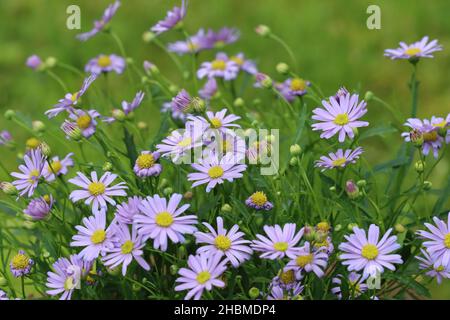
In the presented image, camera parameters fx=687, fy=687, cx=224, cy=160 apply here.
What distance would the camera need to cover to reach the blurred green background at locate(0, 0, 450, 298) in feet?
7.21

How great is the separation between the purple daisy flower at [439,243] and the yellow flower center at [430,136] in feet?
0.48

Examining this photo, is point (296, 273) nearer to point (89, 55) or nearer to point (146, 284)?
point (146, 284)

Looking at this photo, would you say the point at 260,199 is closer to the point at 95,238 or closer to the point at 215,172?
the point at 215,172

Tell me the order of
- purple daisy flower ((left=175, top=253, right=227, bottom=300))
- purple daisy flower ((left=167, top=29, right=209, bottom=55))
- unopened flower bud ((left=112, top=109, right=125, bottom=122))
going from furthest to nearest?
purple daisy flower ((left=167, top=29, right=209, bottom=55)) → unopened flower bud ((left=112, top=109, right=125, bottom=122)) → purple daisy flower ((left=175, top=253, right=227, bottom=300))

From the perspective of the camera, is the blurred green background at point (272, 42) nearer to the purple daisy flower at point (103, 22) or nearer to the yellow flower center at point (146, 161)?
the purple daisy flower at point (103, 22)

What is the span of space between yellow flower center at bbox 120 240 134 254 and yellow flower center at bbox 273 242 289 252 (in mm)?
197

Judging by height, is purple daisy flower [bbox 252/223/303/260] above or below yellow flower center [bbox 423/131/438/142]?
below

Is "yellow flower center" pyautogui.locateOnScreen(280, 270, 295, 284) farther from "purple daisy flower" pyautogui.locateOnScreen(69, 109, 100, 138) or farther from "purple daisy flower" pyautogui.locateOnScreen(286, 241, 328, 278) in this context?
"purple daisy flower" pyautogui.locateOnScreen(69, 109, 100, 138)

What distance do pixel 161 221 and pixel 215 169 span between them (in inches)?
4.8

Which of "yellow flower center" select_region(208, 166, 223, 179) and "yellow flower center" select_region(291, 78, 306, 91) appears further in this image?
"yellow flower center" select_region(291, 78, 306, 91)

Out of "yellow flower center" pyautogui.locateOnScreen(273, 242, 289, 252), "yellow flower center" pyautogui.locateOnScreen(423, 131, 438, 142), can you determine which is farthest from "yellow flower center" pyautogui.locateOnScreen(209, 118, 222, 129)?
"yellow flower center" pyautogui.locateOnScreen(423, 131, 438, 142)

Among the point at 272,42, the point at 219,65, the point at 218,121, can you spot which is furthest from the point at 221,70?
the point at 272,42

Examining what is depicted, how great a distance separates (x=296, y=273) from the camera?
3.00 feet

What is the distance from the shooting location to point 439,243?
0.97m
